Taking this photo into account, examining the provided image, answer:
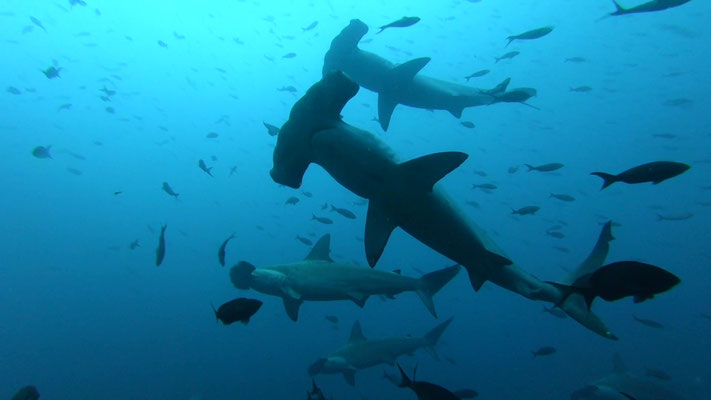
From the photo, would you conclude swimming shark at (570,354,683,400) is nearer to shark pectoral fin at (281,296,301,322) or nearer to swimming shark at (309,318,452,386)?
swimming shark at (309,318,452,386)

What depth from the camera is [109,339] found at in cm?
2731

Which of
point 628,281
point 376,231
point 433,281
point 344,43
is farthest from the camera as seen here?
point 344,43

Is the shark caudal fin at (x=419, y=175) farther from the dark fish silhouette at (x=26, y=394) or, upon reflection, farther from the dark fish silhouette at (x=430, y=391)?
the dark fish silhouette at (x=26, y=394)

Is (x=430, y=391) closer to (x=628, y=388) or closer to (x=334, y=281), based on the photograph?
(x=334, y=281)

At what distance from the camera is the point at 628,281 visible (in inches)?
108

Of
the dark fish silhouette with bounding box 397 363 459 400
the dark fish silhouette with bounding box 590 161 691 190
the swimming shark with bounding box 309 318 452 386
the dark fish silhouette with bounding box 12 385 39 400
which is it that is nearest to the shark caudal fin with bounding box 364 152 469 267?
the dark fish silhouette with bounding box 397 363 459 400

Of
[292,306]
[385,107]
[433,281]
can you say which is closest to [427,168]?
[433,281]

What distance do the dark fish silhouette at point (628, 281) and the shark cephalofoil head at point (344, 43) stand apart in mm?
4024

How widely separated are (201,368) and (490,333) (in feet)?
78.3

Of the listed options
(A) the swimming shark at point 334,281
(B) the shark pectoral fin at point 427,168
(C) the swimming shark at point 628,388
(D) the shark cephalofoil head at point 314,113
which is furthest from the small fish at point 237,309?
(C) the swimming shark at point 628,388

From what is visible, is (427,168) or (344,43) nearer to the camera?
(427,168)

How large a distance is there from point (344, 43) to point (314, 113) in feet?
10.2

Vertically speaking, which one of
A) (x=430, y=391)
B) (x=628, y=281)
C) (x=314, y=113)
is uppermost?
(x=314, y=113)

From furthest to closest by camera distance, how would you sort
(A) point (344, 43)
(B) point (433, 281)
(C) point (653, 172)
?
(A) point (344, 43) < (B) point (433, 281) < (C) point (653, 172)
